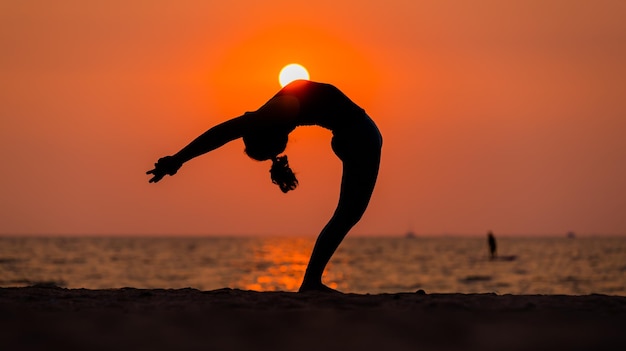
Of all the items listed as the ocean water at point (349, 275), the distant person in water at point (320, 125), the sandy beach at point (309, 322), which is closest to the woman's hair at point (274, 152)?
the distant person in water at point (320, 125)

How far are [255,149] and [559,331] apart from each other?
3.41m

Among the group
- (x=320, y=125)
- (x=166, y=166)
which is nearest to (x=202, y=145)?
(x=166, y=166)

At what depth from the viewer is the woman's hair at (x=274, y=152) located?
8.26m

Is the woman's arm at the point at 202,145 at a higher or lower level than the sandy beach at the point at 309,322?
higher

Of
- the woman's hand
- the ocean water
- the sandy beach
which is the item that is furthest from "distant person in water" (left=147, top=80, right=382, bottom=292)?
the ocean water

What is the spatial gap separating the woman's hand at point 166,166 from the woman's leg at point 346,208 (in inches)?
58.2

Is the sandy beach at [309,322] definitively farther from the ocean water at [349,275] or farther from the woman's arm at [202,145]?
the ocean water at [349,275]

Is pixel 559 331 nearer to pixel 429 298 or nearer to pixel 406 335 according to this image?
pixel 406 335

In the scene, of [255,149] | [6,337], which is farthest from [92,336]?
[255,149]

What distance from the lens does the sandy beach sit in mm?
5141

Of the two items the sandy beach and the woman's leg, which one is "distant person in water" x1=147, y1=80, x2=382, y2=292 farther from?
the sandy beach

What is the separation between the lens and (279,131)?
8305 mm

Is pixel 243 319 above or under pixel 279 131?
under

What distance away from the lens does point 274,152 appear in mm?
8438
